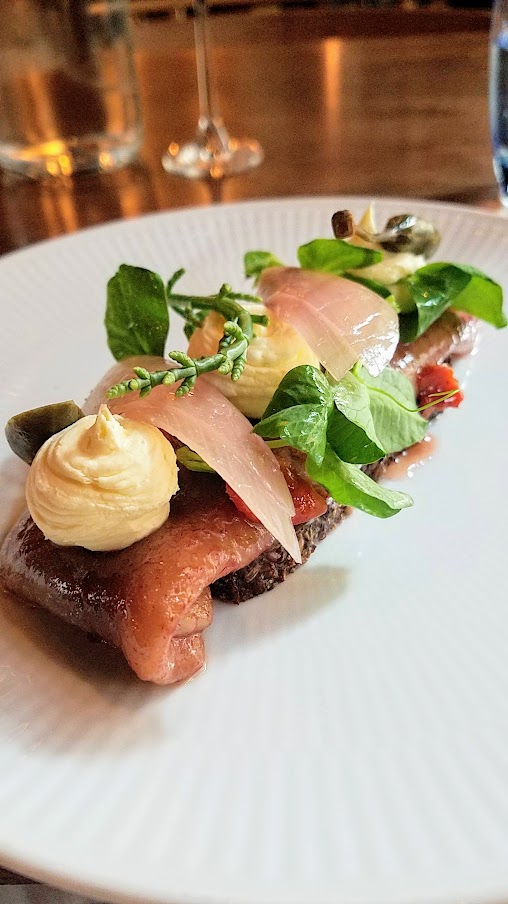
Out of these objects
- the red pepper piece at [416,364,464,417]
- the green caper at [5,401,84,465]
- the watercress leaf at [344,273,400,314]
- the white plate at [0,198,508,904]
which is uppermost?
the watercress leaf at [344,273,400,314]

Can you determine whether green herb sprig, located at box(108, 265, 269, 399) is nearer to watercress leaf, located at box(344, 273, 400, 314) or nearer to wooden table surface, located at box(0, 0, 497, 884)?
watercress leaf, located at box(344, 273, 400, 314)

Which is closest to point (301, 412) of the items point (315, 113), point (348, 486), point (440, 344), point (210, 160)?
point (348, 486)

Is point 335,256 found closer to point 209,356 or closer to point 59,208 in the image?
point 209,356

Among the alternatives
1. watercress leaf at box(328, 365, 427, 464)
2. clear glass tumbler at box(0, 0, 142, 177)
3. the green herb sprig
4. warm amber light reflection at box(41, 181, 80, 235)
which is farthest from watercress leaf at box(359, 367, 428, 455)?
clear glass tumbler at box(0, 0, 142, 177)

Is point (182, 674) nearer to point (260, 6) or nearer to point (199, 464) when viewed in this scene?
point (199, 464)

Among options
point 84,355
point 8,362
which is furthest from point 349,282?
point 8,362

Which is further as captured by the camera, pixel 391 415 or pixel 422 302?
pixel 422 302
